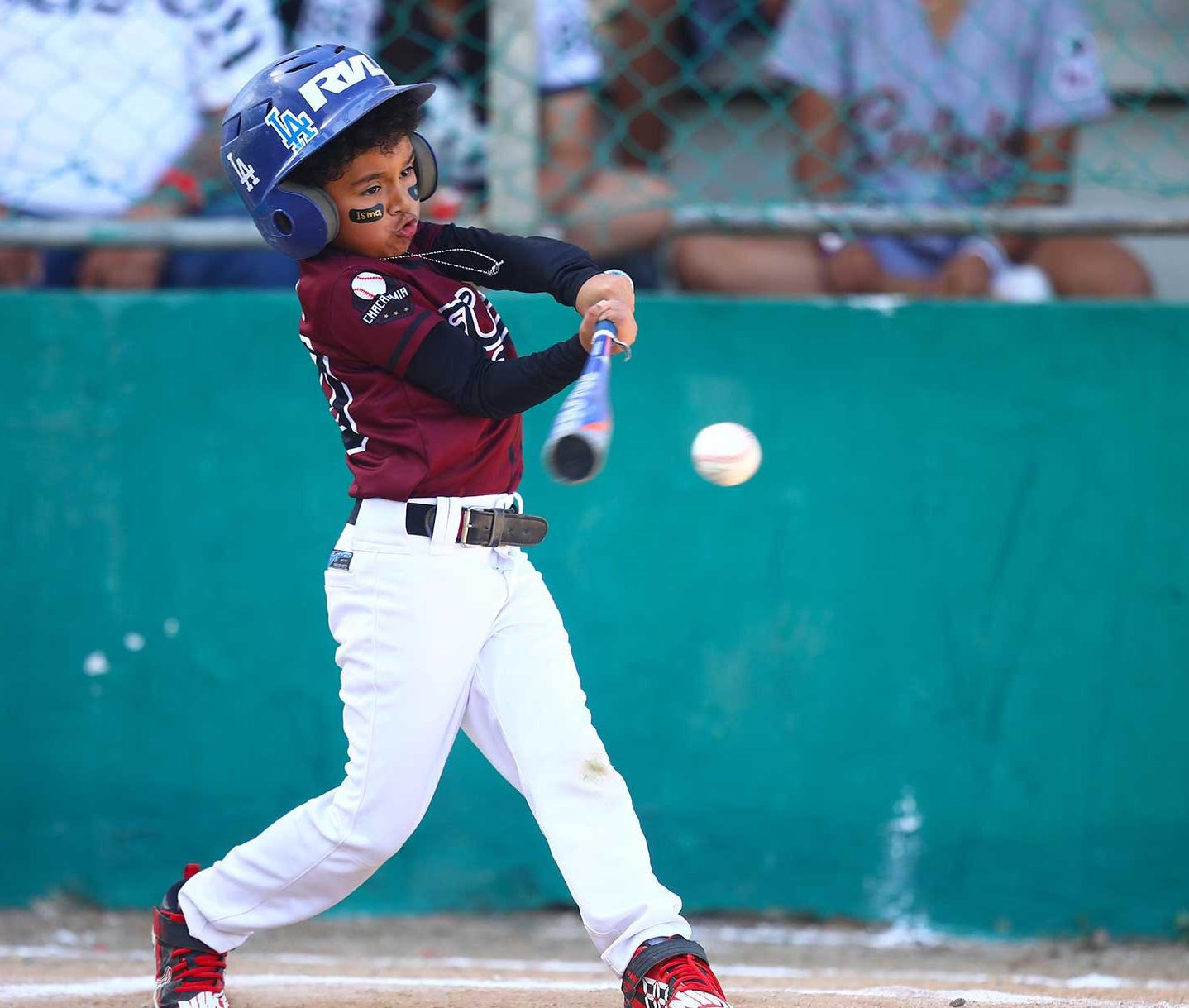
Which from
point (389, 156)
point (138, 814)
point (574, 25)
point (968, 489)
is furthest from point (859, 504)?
point (138, 814)

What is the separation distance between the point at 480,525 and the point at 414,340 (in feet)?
1.20

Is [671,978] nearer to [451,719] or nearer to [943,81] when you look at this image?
[451,719]

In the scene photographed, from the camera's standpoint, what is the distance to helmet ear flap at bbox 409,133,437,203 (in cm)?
261

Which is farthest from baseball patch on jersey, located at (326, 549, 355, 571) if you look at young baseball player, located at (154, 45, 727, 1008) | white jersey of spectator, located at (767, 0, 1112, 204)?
white jersey of spectator, located at (767, 0, 1112, 204)

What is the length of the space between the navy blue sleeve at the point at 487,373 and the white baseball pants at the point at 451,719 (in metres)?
0.23

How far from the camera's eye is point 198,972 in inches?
109

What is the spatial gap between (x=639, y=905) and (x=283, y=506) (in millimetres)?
1785

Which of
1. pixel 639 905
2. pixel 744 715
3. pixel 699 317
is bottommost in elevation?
pixel 744 715

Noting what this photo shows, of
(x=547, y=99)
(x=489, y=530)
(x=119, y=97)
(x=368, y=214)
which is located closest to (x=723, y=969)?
(x=489, y=530)

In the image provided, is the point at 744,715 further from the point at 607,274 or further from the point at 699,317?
the point at 607,274

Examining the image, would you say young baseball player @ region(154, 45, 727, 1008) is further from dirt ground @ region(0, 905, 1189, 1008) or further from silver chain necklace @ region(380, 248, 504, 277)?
dirt ground @ region(0, 905, 1189, 1008)

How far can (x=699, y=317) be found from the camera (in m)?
3.84

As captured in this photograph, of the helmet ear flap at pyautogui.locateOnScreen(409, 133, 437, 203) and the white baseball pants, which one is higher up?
the helmet ear flap at pyautogui.locateOnScreen(409, 133, 437, 203)

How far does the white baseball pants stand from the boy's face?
0.47 metres
